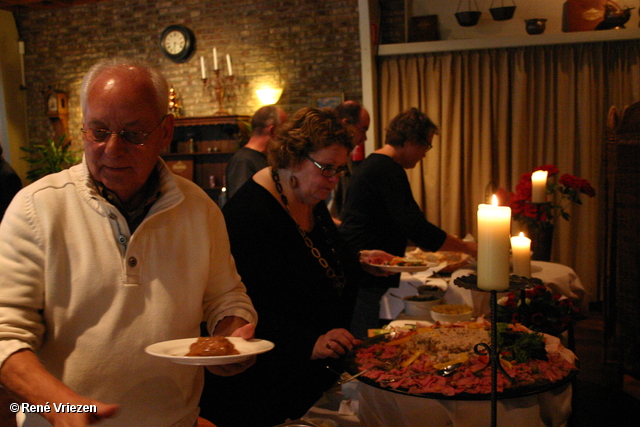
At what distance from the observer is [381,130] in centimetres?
550

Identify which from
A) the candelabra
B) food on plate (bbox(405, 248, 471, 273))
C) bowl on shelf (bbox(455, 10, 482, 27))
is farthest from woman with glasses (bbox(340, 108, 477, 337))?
the candelabra

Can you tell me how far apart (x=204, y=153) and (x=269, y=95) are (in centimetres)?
102

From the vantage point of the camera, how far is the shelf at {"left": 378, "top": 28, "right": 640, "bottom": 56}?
4.82 m

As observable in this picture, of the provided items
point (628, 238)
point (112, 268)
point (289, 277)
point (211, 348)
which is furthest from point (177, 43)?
point (211, 348)

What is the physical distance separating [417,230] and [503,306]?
0.71m

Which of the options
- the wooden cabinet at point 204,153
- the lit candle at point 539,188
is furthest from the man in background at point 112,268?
the wooden cabinet at point 204,153

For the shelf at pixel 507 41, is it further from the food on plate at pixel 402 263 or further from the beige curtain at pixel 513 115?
the food on plate at pixel 402 263

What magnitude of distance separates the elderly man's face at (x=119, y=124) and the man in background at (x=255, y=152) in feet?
8.12

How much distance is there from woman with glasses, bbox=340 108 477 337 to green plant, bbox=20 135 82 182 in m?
4.58

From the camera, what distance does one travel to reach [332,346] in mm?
1475

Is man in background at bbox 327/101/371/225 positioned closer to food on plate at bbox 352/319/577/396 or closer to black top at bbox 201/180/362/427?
black top at bbox 201/180/362/427

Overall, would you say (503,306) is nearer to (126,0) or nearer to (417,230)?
(417,230)

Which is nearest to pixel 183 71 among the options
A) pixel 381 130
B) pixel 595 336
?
pixel 381 130

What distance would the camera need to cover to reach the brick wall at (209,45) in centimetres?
567
